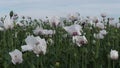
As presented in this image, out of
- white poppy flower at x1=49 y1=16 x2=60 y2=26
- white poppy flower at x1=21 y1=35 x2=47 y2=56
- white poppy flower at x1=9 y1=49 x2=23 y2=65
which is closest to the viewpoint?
white poppy flower at x1=21 y1=35 x2=47 y2=56

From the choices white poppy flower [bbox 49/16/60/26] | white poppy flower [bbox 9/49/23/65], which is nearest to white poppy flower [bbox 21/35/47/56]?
white poppy flower [bbox 9/49/23/65]

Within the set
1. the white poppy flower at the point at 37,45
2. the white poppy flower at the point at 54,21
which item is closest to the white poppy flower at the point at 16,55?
the white poppy flower at the point at 37,45

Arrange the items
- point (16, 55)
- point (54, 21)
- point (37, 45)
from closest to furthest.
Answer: point (37, 45)
point (16, 55)
point (54, 21)

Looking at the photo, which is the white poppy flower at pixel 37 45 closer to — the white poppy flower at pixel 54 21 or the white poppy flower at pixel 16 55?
the white poppy flower at pixel 16 55

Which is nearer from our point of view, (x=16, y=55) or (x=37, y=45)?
(x=37, y=45)

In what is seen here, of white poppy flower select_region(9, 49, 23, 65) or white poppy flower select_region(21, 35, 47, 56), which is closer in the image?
white poppy flower select_region(21, 35, 47, 56)

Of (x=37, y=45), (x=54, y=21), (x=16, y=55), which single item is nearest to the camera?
(x=37, y=45)

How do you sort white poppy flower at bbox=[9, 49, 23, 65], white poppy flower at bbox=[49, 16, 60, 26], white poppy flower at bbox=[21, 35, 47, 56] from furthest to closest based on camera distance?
white poppy flower at bbox=[49, 16, 60, 26]
white poppy flower at bbox=[9, 49, 23, 65]
white poppy flower at bbox=[21, 35, 47, 56]

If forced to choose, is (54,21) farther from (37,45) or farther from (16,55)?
(37,45)

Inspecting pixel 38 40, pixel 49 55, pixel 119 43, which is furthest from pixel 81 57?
pixel 119 43

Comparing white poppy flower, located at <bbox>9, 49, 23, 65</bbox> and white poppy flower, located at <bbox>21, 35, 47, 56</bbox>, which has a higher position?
white poppy flower, located at <bbox>21, 35, 47, 56</bbox>

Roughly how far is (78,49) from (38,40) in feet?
7.35

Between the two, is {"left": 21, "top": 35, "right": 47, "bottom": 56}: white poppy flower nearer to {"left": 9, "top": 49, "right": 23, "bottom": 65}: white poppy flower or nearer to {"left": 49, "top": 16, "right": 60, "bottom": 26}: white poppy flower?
{"left": 9, "top": 49, "right": 23, "bottom": 65}: white poppy flower

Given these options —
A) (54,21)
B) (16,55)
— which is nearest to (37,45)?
(16,55)
